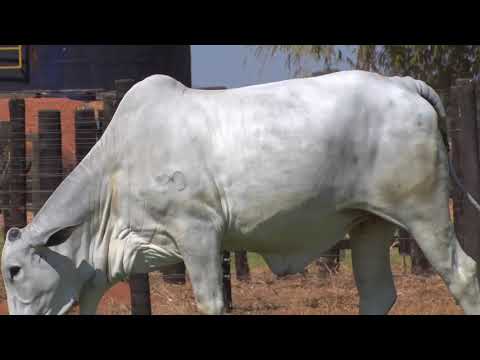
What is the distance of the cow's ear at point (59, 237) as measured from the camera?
6340mm

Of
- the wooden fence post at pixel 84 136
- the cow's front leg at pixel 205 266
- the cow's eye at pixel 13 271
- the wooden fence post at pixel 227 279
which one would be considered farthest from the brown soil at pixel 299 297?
the cow's front leg at pixel 205 266

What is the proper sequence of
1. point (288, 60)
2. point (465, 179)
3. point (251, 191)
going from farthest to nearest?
point (288, 60), point (465, 179), point (251, 191)

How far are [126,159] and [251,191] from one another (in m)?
0.80

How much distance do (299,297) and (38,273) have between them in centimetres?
344

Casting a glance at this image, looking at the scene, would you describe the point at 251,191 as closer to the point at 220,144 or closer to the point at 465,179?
the point at 220,144

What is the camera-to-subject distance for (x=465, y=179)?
337 inches

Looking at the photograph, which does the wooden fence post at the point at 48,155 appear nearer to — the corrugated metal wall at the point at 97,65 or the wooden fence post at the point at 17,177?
the wooden fence post at the point at 17,177

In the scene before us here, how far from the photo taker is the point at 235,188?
620 centimetres

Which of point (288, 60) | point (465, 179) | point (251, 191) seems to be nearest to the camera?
point (251, 191)

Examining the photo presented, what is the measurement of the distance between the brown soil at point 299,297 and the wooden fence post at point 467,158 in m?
0.61

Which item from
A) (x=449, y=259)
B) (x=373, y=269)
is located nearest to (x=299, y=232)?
(x=373, y=269)

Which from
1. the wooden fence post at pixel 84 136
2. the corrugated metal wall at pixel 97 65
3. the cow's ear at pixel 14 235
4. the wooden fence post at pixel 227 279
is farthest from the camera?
the corrugated metal wall at pixel 97 65

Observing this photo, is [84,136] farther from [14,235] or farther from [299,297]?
[14,235]

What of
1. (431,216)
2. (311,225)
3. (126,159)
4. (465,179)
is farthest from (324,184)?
(465,179)
